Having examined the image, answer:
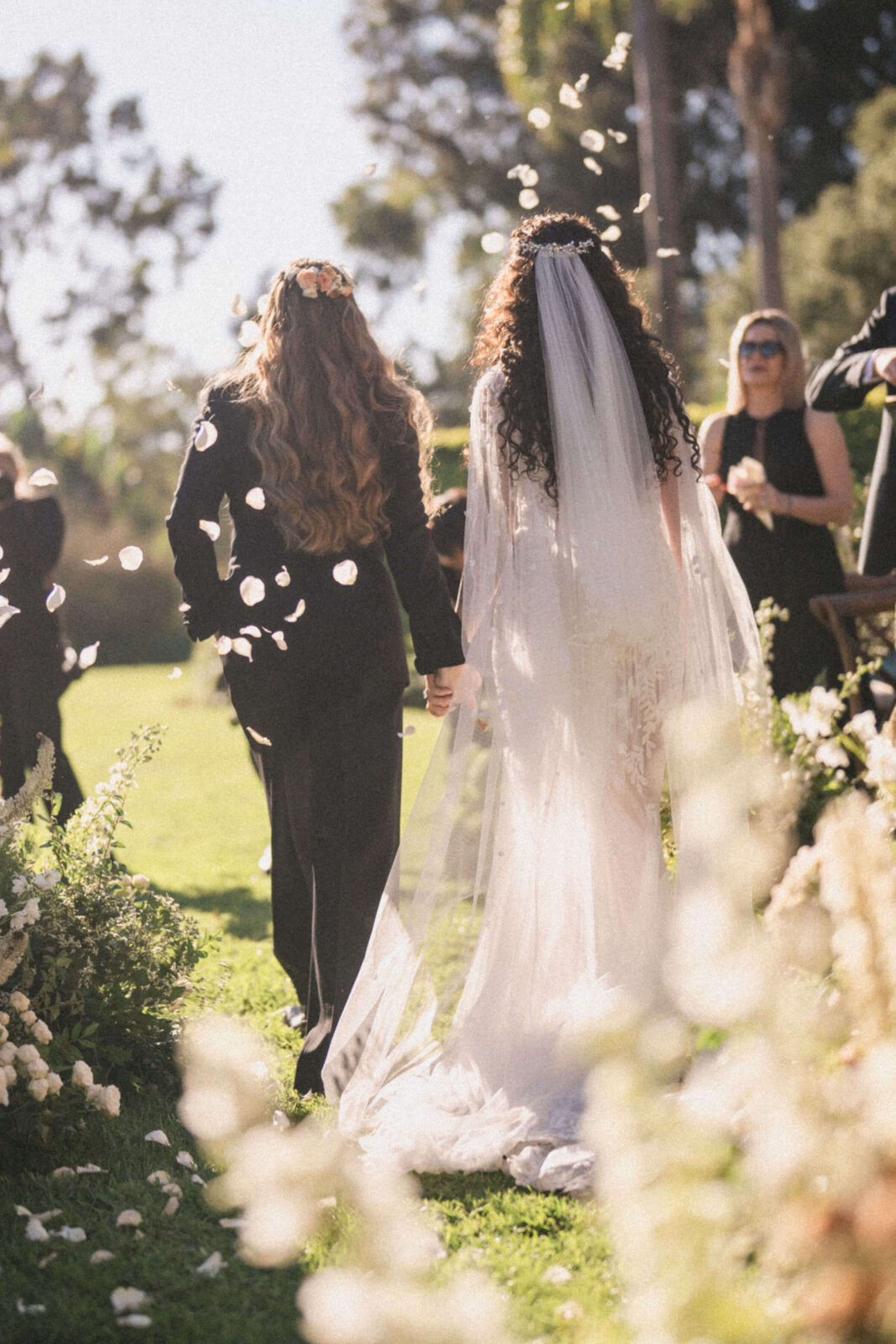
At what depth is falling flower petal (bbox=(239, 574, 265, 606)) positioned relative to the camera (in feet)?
10.5

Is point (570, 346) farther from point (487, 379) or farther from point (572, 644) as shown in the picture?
point (572, 644)

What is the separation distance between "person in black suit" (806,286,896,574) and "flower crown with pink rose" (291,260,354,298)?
2.09 meters

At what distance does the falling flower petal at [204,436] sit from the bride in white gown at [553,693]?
2.20ft

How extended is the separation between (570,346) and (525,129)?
2415 centimetres

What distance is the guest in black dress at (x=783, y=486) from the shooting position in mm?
4746

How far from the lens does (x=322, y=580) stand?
3301 mm

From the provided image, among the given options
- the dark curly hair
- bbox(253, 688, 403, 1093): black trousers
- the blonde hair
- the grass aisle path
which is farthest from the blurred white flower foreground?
the blonde hair

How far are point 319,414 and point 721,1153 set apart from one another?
229 centimetres

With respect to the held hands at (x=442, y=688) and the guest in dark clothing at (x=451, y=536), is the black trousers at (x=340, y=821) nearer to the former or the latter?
the held hands at (x=442, y=688)

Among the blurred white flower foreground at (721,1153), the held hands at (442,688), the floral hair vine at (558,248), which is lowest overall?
the blurred white flower foreground at (721,1153)

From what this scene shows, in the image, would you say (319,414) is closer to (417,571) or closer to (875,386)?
(417,571)

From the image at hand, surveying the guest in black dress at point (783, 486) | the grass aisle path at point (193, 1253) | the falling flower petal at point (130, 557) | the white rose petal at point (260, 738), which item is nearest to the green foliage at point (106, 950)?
the grass aisle path at point (193, 1253)

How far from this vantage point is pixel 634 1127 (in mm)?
1315

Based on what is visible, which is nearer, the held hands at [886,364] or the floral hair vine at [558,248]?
the floral hair vine at [558,248]
